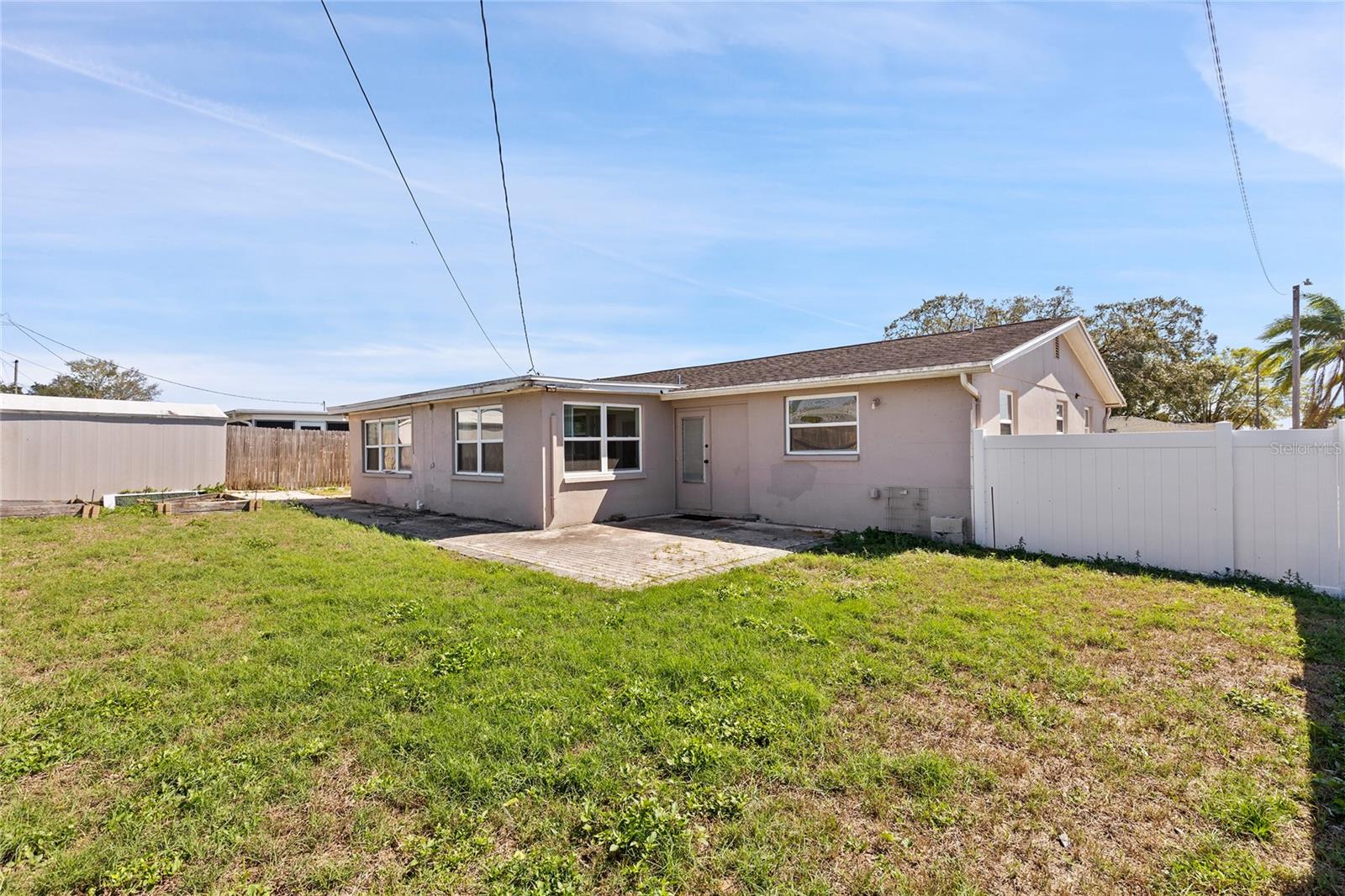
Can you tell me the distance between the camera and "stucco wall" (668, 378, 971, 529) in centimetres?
950

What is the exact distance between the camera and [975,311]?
33.5 m

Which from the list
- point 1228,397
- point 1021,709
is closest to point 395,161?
point 1021,709

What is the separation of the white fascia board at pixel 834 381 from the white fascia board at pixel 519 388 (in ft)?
2.25

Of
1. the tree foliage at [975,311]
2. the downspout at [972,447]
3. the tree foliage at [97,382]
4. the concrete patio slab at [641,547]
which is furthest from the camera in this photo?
the tree foliage at [97,382]

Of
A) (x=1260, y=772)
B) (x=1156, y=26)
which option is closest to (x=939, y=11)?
(x=1156, y=26)

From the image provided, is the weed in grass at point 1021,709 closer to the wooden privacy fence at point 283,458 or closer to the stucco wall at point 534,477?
the stucco wall at point 534,477

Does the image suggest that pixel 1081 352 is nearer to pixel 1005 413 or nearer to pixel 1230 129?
pixel 1005 413

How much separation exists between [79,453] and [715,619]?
60.0 ft

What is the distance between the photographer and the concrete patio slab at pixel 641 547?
7.48 m

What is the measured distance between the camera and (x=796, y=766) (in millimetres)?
3070

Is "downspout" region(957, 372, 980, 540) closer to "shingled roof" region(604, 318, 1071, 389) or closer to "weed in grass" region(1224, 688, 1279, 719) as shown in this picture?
"shingled roof" region(604, 318, 1071, 389)

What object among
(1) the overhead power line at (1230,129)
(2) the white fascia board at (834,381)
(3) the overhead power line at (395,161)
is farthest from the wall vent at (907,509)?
(3) the overhead power line at (395,161)

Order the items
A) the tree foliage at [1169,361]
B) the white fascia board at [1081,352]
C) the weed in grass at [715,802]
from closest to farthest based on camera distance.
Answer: the weed in grass at [715,802] → the white fascia board at [1081,352] → the tree foliage at [1169,361]

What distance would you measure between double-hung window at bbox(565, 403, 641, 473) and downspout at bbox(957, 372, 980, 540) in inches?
245
